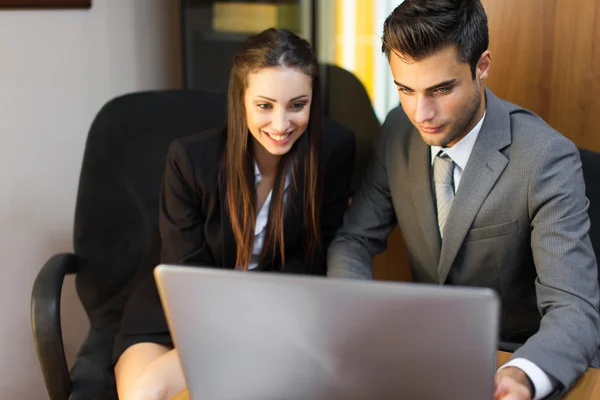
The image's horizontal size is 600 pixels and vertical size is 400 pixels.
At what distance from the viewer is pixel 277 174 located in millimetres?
1716

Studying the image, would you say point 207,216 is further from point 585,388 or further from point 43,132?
point 585,388

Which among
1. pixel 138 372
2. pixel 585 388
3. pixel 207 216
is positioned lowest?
pixel 138 372

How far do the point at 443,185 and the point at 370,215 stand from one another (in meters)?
0.20

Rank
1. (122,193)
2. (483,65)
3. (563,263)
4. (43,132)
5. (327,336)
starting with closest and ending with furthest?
(327,336), (563,263), (483,65), (122,193), (43,132)

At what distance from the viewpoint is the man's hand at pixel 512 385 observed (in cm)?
114

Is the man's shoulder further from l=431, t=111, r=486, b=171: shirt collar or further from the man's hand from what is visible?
the man's hand

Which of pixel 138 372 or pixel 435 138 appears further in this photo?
pixel 138 372

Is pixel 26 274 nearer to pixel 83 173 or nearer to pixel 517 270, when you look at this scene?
pixel 83 173

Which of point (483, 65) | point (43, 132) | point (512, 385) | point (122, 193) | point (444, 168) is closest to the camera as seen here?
point (512, 385)

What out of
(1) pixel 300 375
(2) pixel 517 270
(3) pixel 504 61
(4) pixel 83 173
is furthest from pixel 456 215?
(4) pixel 83 173

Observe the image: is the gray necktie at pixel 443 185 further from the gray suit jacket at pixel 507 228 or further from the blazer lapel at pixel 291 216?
the blazer lapel at pixel 291 216

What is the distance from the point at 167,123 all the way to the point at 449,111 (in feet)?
2.60

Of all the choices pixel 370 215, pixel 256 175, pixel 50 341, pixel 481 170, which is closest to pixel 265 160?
pixel 256 175

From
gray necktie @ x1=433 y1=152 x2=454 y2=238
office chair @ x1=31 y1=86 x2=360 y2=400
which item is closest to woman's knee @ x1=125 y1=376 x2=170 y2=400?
office chair @ x1=31 y1=86 x2=360 y2=400
